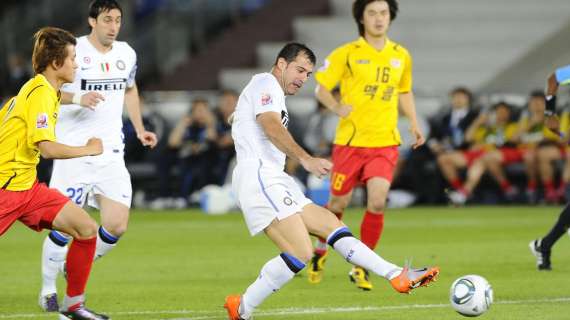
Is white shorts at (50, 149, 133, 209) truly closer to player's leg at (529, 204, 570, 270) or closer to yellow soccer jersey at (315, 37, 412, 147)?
yellow soccer jersey at (315, 37, 412, 147)

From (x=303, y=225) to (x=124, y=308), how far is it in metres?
1.72

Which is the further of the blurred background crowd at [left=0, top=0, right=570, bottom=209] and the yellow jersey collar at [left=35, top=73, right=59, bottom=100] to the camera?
the blurred background crowd at [left=0, top=0, right=570, bottom=209]

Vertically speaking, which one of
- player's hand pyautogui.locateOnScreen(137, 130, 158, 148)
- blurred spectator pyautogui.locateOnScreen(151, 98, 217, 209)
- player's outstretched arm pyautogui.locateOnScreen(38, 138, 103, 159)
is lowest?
blurred spectator pyautogui.locateOnScreen(151, 98, 217, 209)

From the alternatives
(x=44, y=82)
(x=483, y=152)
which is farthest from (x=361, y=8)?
(x=483, y=152)

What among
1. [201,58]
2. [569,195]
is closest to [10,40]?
[201,58]

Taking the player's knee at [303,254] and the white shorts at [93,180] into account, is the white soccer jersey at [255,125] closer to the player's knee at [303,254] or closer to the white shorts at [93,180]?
the player's knee at [303,254]

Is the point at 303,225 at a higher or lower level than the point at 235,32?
higher

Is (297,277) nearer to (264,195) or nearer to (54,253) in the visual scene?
(54,253)

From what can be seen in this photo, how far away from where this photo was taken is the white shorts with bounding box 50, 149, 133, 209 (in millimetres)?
10461

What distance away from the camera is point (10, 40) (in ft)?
90.5

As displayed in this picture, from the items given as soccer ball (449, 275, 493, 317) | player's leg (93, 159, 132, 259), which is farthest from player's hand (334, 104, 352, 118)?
soccer ball (449, 275, 493, 317)

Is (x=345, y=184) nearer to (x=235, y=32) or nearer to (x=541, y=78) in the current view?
(x=541, y=78)

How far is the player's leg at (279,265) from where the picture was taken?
873cm

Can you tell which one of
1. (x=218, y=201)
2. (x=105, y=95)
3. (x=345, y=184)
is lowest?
(x=218, y=201)
